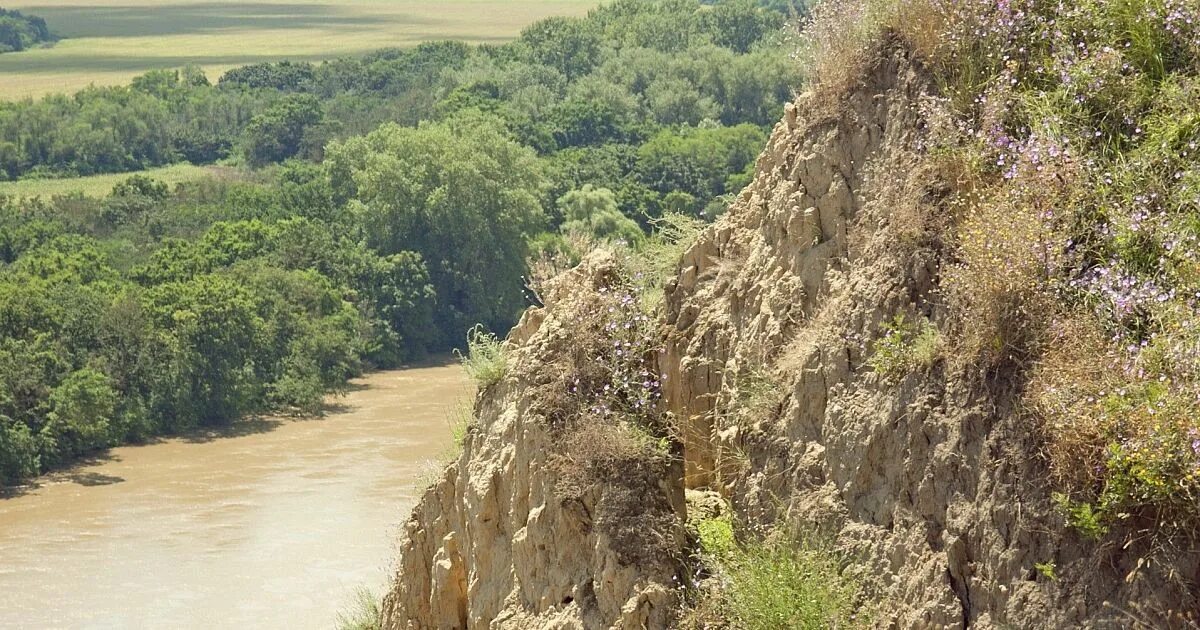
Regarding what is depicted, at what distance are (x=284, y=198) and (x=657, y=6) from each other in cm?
4841

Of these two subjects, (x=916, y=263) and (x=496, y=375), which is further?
(x=496, y=375)

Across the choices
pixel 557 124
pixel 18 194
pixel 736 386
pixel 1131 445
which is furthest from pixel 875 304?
pixel 557 124

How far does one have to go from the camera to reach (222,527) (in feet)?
121

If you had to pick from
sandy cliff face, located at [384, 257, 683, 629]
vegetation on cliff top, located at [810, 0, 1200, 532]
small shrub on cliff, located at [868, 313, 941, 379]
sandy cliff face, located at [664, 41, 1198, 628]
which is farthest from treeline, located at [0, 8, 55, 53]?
small shrub on cliff, located at [868, 313, 941, 379]

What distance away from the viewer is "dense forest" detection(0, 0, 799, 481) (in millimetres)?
45062

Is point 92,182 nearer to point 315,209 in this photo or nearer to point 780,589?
point 315,209

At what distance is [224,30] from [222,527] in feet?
307

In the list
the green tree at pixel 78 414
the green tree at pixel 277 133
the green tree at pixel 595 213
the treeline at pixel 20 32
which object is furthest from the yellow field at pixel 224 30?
the green tree at pixel 78 414

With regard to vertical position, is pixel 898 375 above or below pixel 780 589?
above

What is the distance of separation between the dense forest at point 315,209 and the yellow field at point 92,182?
1152mm

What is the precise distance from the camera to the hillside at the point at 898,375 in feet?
24.9

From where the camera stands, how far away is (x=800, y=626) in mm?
8367

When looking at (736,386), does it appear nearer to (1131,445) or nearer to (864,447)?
(864,447)

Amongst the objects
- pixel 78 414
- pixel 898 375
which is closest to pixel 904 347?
pixel 898 375
